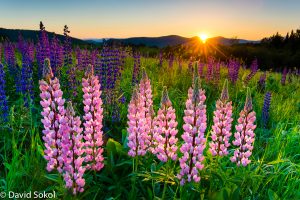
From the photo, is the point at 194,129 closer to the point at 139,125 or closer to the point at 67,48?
the point at 139,125

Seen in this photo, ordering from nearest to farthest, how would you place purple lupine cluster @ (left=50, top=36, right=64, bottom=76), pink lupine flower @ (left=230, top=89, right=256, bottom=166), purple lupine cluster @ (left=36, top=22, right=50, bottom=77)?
pink lupine flower @ (left=230, top=89, right=256, bottom=166) → purple lupine cluster @ (left=50, top=36, right=64, bottom=76) → purple lupine cluster @ (left=36, top=22, right=50, bottom=77)

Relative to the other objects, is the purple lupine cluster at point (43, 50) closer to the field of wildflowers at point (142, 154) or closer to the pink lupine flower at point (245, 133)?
the field of wildflowers at point (142, 154)

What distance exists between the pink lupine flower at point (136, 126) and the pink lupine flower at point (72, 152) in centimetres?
48

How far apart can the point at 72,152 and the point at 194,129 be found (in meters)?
0.98

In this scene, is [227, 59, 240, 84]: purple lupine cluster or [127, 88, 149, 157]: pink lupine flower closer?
[127, 88, 149, 157]: pink lupine flower

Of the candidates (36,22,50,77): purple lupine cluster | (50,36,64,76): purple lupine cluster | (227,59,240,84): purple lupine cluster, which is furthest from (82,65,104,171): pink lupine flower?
(227,59,240,84): purple lupine cluster

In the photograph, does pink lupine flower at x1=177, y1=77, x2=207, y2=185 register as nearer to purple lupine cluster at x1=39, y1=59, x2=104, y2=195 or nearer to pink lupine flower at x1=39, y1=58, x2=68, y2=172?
purple lupine cluster at x1=39, y1=59, x2=104, y2=195

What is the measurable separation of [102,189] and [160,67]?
6584mm

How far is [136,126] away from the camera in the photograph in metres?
3.21

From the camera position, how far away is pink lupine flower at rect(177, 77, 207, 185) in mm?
2824

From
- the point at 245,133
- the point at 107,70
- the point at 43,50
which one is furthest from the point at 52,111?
the point at 43,50

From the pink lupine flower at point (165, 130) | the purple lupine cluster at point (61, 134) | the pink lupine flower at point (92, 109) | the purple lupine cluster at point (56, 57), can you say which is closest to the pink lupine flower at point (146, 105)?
the pink lupine flower at point (165, 130)

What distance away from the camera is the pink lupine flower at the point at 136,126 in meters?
3.16

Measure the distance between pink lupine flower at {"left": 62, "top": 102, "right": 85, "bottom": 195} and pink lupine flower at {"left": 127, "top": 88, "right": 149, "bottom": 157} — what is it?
480mm
